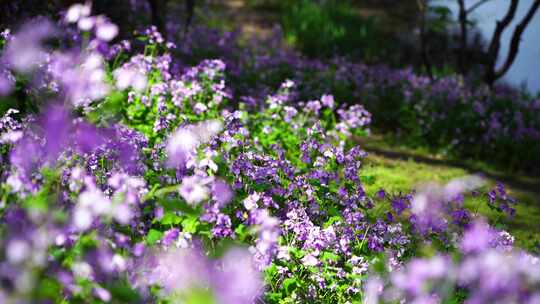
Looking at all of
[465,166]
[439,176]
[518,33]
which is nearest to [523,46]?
[518,33]

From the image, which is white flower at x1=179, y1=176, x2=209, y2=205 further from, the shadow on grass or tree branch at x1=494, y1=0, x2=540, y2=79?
tree branch at x1=494, y1=0, x2=540, y2=79

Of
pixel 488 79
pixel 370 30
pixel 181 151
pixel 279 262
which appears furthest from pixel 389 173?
pixel 370 30

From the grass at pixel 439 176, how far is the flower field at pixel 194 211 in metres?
0.32

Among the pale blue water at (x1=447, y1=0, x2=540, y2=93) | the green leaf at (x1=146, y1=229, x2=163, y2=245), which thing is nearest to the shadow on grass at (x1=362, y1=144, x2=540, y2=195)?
the pale blue water at (x1=447, y1=0, x2=540, y2=93)

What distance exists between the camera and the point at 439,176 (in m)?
6.12

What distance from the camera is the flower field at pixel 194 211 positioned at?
70.6 inches

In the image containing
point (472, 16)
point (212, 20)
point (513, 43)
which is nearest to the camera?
point (513, 43)

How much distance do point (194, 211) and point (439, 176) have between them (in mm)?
4276

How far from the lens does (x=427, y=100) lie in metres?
7.25

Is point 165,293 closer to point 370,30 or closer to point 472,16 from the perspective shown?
point 370,30

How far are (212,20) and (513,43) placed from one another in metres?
5.12

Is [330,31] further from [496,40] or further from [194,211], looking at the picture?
[194,211]

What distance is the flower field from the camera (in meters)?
1.79

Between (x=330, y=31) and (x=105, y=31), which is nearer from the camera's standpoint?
(x=105, y=31)
